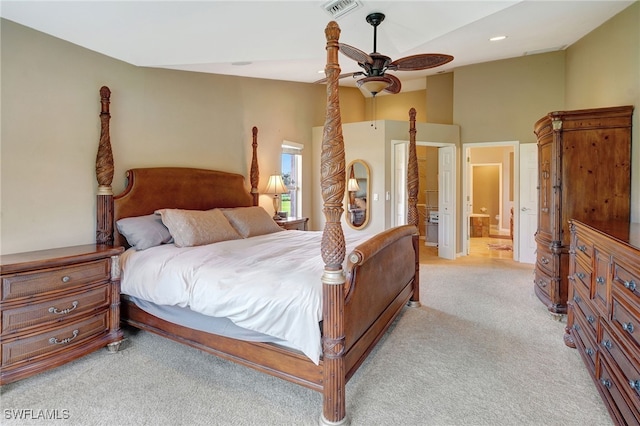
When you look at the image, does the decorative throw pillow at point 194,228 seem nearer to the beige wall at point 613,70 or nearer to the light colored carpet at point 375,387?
the light colored carpet at point 375,387

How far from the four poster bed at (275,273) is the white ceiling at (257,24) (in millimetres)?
643

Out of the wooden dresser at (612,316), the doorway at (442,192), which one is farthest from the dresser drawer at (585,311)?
the doorway at (442,192)

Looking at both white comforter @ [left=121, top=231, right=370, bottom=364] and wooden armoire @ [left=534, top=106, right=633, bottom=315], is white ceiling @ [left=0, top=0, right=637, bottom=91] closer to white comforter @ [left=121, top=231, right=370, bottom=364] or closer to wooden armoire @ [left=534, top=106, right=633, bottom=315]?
wooden armoire @ [left=534, top=106, right=633, bottom=315]

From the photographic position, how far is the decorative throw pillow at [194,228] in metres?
3.21

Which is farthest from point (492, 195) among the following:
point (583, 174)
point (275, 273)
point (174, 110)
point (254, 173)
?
point (275, 273)

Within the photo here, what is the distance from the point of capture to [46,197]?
291 centimetres

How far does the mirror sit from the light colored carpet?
316 cm

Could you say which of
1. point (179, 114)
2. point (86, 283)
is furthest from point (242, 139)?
point (86, 283)

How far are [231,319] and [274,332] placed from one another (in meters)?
0.34

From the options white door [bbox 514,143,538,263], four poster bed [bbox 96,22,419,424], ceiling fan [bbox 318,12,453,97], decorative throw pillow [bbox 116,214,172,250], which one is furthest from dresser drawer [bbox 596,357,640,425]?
white door [bbox 514,143,538,263]

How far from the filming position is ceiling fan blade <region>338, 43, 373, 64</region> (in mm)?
2807

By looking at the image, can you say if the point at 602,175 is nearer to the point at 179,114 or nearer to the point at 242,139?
the point at 242,139

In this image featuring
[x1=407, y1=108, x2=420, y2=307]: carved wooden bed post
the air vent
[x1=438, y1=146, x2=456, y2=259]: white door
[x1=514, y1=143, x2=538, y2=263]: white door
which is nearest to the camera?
the air vent

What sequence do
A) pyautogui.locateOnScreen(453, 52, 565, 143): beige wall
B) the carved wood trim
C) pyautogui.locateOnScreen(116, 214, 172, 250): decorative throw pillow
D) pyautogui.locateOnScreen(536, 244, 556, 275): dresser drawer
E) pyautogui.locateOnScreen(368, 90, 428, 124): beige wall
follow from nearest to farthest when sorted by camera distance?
pyautogui.locateOnScreen(116, 214, 172, 250): decorative throw pillow → pyautogui.locateOnScreen(536, 244, 556, 275): dresser drawer → the carved wood trim → pyautogui.locateOnScreen(453, 52, 565, 143): beige wall → pyautogui.locateOnScreen(368, 90, 428, 124): beige wall
